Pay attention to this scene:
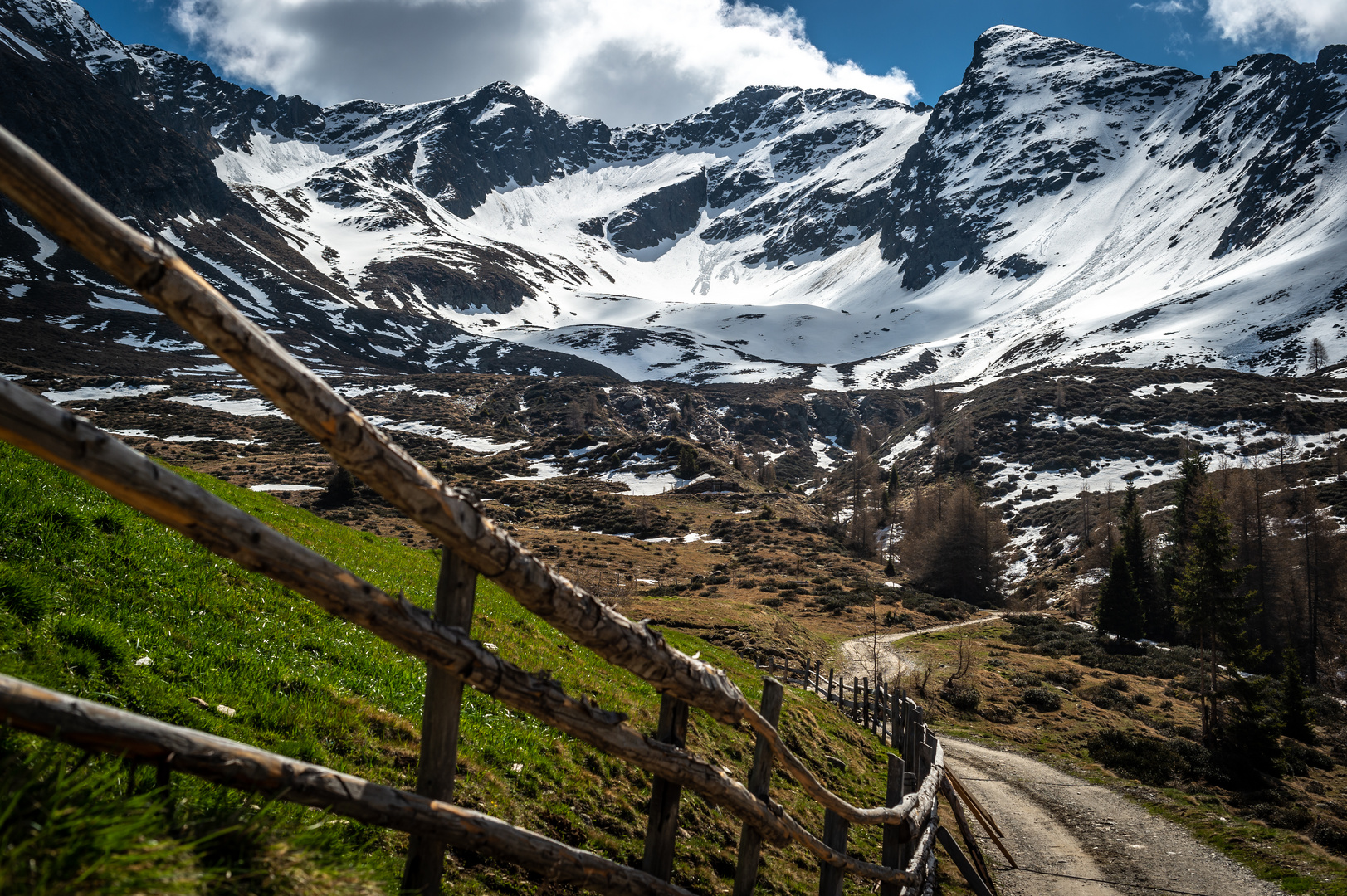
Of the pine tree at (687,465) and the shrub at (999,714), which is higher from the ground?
the pine tree at (687,465)

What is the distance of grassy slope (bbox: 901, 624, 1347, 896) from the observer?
1725 centimetres

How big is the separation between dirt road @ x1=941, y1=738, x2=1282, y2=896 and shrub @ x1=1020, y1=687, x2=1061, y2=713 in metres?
12.8

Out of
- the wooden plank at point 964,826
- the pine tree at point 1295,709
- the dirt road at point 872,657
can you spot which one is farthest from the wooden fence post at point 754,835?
the pine tree at point 1295,709

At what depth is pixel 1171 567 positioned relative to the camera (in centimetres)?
6362

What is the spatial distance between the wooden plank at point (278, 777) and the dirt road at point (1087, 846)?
1383cm

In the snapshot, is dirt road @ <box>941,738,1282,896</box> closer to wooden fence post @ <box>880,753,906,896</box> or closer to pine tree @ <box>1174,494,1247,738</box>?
wooden fence post @ <box>880,753,906,896</box>

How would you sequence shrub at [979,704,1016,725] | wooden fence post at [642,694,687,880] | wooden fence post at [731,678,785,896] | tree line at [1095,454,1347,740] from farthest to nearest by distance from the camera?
tree line at [1095,454,1347,740] < shrub at [979,704,1016,725] < wooden fence post at [731,678,785,896] < wooden fence post at [642,694,687,880]

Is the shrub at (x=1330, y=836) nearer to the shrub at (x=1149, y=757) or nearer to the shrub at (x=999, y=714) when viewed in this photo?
the shrub at (x=1149, y=757)

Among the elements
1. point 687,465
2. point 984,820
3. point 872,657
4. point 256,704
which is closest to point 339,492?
point 687,465

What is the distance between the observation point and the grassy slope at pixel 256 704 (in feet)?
9.67

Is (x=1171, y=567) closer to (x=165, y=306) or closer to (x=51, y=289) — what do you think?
(x=165, y=306)

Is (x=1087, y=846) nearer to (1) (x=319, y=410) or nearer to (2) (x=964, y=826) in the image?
(2) (x=964, y=826)

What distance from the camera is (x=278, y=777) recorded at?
9.88ft

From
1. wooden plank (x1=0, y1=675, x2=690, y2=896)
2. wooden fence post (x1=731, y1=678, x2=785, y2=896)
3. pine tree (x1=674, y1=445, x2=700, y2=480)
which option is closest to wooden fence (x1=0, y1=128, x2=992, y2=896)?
wooden plank (x1=0, y1=675, x2=690, y2=896)
